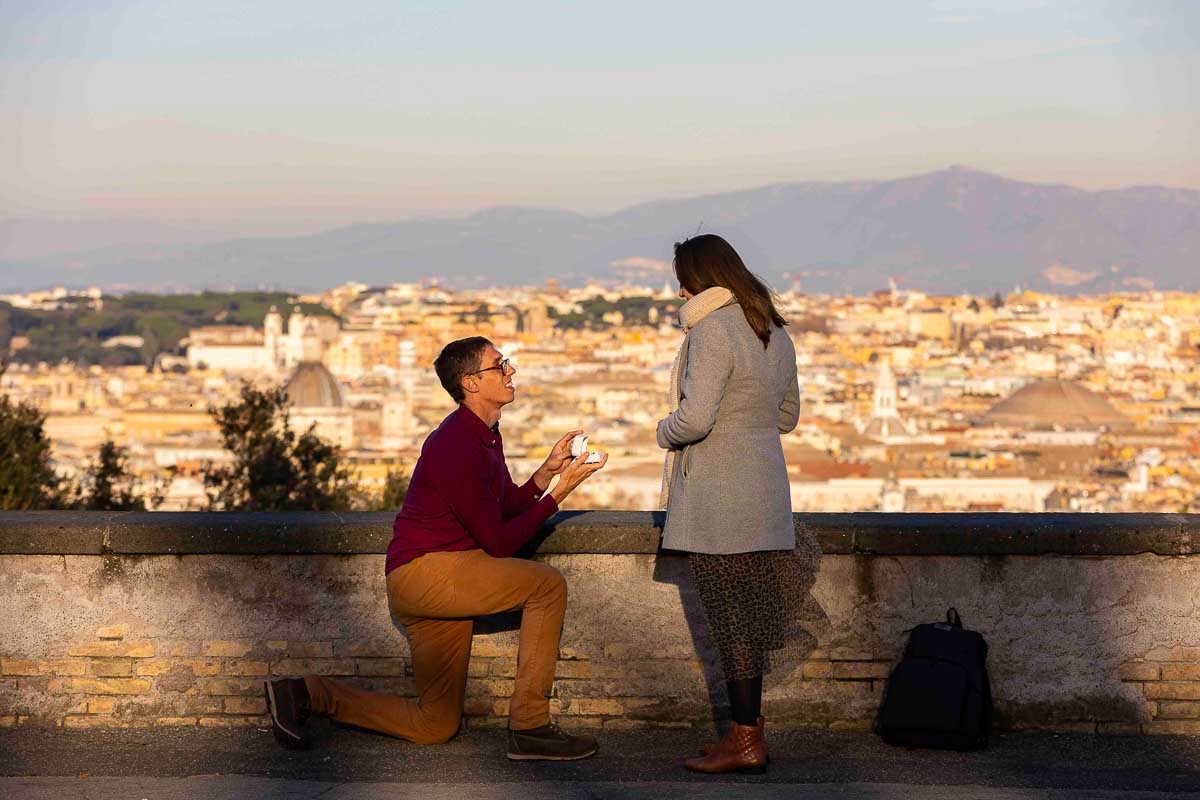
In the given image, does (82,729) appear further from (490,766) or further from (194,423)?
(194,423)

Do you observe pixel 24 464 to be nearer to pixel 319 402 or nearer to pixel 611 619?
pixel 611 619

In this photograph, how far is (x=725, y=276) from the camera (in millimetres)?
4355

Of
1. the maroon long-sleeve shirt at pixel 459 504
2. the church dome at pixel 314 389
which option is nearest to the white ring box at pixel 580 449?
the maroon long-sleeve shirt at pixel 459 504

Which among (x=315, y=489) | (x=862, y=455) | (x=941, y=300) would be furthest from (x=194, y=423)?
(x=941, y=300)

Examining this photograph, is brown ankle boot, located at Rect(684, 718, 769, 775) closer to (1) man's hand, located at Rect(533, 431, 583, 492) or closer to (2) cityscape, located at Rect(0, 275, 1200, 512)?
(1) man's hand, located at Rect(533, 431, 583, 492)

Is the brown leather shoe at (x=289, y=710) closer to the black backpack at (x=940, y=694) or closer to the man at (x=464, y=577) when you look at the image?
the man at (x=464, y=577)

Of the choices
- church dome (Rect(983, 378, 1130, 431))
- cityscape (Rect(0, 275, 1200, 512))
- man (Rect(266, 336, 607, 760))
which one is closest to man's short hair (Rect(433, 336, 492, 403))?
man (Rect(266, 336, 607, 760))

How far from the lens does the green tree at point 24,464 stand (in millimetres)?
17156

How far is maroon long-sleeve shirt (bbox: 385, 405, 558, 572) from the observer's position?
4.48 m

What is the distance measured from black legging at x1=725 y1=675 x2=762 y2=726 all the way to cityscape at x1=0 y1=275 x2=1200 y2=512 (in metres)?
41.4

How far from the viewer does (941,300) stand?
145625 mm

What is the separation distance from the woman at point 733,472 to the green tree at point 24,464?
505 inches

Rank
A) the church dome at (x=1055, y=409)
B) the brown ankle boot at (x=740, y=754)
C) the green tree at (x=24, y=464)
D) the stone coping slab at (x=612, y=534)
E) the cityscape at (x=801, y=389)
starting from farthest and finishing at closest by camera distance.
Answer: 1. the church dome at (x=1055, y=409)
2. the cityscape at (x=801, y=389)
3. the green tree at (x=24, y=464)
4. the stone coping slab at (x=612, y=534)
5. the brown ankle boot at (x=740, y=754)

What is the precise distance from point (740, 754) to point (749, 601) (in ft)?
1.19
